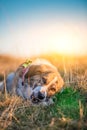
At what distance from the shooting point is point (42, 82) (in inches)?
268

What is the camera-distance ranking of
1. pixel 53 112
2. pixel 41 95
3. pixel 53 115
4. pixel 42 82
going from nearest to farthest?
pixel 53 115 → pixel 53 112 → pixel 41 95 → pixel 42 82

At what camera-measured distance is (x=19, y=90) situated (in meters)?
7.27

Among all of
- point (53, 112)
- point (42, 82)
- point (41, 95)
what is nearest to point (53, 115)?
point (53, 112)

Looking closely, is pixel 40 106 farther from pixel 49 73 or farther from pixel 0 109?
pixel 49 73

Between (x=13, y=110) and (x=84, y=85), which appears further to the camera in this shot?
(x=84, y=85)

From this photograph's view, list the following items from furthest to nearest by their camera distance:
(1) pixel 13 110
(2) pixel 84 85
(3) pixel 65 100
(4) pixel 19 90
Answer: (4) pixel 19 90
(2) pixel 84 85
(3) pixel 65 100
(1) pixel 13 110

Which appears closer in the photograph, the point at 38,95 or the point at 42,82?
the point at 38,95

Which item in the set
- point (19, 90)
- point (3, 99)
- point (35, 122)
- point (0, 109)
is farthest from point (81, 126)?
point (19, 90)

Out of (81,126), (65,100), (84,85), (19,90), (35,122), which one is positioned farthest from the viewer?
(19,90)

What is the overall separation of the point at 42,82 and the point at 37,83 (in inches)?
5.0

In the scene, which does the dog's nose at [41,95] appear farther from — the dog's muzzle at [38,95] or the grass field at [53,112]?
the grass field at [53,112]

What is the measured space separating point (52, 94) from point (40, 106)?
725 mm

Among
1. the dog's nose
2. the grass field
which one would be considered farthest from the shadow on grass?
the dog's nose

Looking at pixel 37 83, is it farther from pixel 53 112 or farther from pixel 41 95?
pixel 53 112
